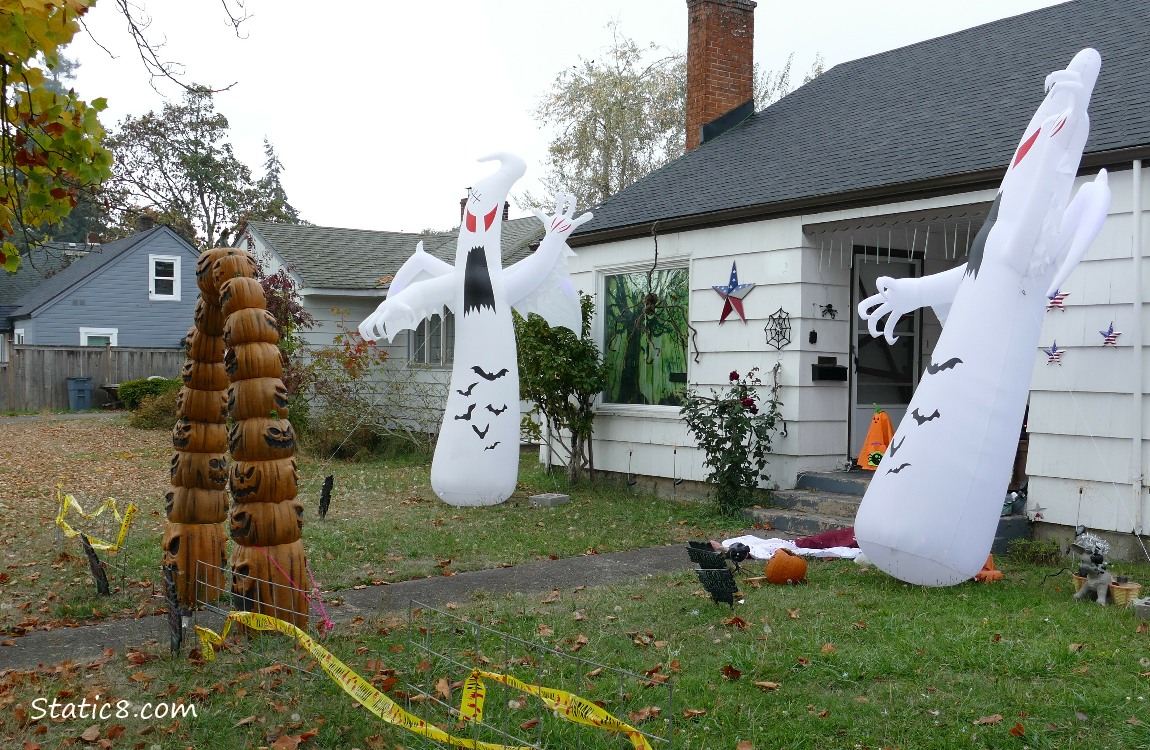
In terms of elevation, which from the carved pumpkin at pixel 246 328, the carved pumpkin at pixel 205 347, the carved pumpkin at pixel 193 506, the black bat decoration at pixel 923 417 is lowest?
the carved pumpkin at pixel 193 506

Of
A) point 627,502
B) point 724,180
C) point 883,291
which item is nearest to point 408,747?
point 883,291

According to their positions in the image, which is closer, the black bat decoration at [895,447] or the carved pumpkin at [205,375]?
the carved pumpkin at [205,375]

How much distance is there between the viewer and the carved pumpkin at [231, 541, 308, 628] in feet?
18.4

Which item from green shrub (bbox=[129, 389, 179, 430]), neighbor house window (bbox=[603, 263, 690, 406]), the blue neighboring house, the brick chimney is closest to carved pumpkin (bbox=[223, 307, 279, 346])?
neighbor house window (bbox=[603, 263, 690, 406])

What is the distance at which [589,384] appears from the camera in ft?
42.2

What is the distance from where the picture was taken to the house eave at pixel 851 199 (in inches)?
319

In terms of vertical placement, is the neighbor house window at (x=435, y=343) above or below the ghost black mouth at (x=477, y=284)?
below

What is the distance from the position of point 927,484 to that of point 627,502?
5486mm

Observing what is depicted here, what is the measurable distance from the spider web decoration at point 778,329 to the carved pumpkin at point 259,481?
21.3 ft

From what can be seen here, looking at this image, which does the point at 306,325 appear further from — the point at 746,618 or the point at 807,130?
the point at 746,618

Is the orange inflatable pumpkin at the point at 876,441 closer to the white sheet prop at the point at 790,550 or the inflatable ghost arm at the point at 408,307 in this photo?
the white sheet prop at the point at 790,550

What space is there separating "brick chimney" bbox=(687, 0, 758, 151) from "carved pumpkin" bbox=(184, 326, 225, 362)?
1026 centimetres

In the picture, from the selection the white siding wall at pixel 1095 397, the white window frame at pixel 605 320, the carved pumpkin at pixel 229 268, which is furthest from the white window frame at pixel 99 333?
the white siding wall at pixel 1095 397

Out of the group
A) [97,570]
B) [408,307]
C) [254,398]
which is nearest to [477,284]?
[408,307]
